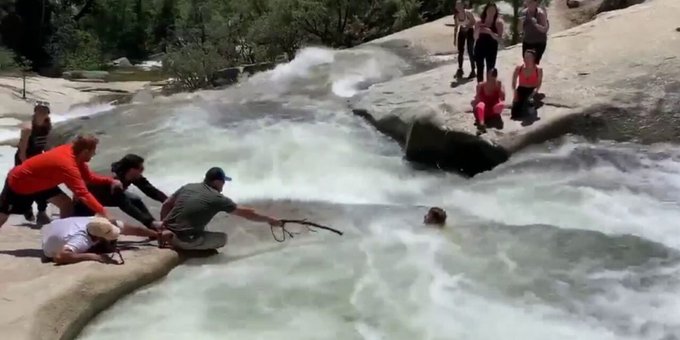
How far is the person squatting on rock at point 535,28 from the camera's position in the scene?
10.7 m

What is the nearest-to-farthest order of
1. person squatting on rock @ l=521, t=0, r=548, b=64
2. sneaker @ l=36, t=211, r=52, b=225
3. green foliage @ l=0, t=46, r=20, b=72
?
1. sneaker @ l=36, t=211, r=52, b=225
2. person squatting on rock @ l=521, t=0, r=548, b=64
3. green foliage @ l=0, t=46, r=20, b=72

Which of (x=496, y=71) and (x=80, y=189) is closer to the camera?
(x=80, y=189)

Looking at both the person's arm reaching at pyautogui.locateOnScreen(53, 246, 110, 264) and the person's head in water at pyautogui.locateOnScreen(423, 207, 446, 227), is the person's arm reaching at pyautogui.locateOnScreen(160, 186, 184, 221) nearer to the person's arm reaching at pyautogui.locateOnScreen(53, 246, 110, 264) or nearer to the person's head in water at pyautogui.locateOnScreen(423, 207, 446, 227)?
the person's arm reaching at pyautogui.locateOnScreen(53, 246, 110, 264)

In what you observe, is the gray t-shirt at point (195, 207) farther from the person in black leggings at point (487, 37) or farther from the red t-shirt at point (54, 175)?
the person in black leggings at point (487, 37)

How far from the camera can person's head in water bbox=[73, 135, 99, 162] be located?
6590 millimetres

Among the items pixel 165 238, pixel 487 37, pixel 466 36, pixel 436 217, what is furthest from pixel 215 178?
pixel 466 36

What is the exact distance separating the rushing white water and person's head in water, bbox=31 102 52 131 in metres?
2.15

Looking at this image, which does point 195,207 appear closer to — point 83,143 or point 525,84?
point 83,143

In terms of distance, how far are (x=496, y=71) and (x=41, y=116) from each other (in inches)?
229

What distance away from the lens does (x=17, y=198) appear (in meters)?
6.90

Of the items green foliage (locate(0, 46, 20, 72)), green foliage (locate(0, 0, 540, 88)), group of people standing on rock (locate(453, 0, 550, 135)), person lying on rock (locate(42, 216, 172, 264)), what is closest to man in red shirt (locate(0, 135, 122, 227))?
person lying on rock (locate(42, 216, 172, 264))

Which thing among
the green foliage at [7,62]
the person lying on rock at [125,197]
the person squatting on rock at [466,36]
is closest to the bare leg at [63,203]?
the person lying on rock at [125,197]

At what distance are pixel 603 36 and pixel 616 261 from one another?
6.65m

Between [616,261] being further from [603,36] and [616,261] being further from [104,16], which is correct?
[104,16]
